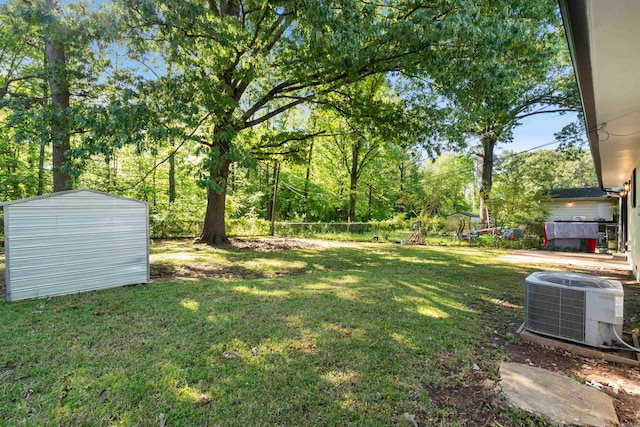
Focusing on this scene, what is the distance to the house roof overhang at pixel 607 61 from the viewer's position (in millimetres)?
1781

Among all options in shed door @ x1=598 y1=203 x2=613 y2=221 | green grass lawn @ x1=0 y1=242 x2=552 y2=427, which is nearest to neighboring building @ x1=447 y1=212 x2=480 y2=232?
shed door @ x1=598 y1=203 x2=613 y2=221

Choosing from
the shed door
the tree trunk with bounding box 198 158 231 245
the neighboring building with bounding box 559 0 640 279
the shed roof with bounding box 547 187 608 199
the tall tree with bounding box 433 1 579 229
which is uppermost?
the tall tree with bounding box 433 1 579 229

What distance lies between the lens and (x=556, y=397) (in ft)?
6.95

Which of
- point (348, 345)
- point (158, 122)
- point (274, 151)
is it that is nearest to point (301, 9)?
point (158, 122)

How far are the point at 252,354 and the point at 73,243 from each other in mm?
3739

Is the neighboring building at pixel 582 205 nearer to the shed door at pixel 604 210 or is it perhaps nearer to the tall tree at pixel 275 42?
the shed door at pixel 604 210

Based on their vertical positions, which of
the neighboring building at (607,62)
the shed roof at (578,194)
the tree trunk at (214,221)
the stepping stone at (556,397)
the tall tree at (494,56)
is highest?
the tall tree at (494,56)

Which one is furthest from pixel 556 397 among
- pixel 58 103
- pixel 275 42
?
pixel 58 103

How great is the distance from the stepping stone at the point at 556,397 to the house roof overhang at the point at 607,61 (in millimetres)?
2444

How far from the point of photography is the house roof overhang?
178 centimetres

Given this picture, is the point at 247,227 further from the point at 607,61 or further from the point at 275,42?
the point at 607,61

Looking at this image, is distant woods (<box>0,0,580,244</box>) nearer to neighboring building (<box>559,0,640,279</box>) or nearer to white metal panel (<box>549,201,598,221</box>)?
neighboring building (<box>559,0,640,279</box>)

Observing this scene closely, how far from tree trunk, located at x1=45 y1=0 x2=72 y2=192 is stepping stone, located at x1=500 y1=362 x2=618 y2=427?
24.6 ft

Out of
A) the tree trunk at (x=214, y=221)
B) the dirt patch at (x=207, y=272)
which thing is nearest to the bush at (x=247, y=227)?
the tree trunk at (x=214, y=221)
